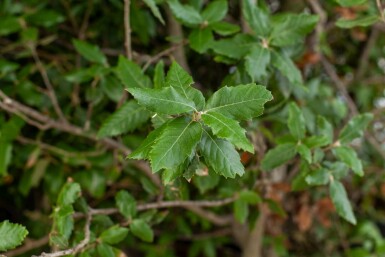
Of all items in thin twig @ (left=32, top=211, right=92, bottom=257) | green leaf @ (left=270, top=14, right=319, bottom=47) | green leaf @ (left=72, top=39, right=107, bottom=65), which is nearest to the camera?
thin twig @ (left=32, top=211, right=92, bottom=257)

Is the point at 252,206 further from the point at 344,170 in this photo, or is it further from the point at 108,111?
the point at 108,111

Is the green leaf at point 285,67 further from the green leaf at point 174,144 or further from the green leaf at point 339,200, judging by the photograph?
the green leaf at point 174,144

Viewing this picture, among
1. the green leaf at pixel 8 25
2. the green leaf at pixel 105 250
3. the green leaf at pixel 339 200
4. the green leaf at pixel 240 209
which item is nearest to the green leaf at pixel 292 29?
the green leaf at pixel 339 200

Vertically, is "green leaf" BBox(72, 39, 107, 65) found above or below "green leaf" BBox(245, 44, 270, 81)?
above

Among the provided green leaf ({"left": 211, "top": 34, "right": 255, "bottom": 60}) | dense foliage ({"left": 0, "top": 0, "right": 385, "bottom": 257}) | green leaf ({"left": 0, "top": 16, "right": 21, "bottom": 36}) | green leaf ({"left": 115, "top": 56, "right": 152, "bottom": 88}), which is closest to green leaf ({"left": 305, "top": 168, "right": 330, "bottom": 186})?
dense foliage ({"left": 0, "top": 0, "right": 385, "bottom": 257})

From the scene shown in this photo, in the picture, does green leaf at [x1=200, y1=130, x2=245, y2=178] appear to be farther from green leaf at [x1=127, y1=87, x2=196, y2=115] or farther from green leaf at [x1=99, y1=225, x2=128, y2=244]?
green leaf at [x1=99, y1=225, x2=128, y2=244]

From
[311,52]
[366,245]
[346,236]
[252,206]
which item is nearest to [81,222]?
[252,206]

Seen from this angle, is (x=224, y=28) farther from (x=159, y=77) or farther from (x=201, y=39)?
(x=159, y=77)
